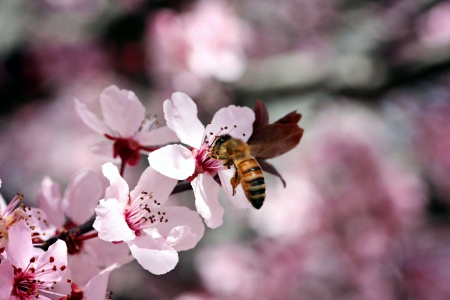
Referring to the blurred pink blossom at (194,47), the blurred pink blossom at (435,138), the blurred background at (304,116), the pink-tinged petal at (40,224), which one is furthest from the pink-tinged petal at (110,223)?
the blurred pink blossom at (435,138)

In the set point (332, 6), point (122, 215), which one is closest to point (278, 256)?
point (122, 215)

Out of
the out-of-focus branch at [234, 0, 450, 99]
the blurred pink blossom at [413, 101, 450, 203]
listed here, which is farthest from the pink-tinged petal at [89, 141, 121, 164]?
the blurred pink blossom at [413, 101, 450, 203]

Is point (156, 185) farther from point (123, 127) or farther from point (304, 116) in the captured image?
point (304, 116)

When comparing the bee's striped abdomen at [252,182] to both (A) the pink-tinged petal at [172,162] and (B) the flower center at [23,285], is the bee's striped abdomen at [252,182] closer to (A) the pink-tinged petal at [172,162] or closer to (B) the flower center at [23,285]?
(A) the pink-tinged petal at [172,162]

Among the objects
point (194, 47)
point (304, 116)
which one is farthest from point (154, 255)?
point (194, 47)

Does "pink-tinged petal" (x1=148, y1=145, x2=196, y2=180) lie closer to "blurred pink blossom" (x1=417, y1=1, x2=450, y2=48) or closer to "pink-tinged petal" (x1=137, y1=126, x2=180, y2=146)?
"pink-tinged petal" (x1=137, y1=126, x2=180, y2=146)

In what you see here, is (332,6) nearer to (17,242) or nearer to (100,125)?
(100,125)

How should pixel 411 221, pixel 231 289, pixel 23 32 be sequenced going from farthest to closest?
1. pixel 411 221
2. pixel 231 289
3. pixel 23 32
